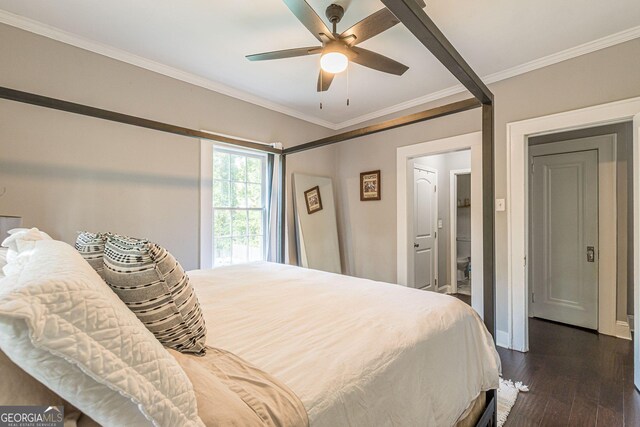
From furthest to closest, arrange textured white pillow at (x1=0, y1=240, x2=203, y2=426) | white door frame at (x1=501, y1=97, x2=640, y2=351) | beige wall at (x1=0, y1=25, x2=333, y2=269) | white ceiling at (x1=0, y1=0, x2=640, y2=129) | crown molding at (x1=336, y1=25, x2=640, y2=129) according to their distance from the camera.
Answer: white door frame at (x1=501, y1=97, x2=640, y2=351) < crown molding at (x1=336, y1=25, x2=640, y2=129) < beige wall at (x1=0, y1=25, x2=333, y2=269) < white ceiling at (x1=0, y1=0, x2=640, y2=129) < textured white pillow at (x1=0, y1=240, x2=203, y2=426)

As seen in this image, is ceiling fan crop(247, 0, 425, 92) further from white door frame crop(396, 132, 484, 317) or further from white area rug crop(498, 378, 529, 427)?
white area rug crop(498, 378, 529, 427)

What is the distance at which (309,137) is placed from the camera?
402 centimetres

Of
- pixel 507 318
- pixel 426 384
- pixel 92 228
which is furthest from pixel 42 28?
pixel 507 318

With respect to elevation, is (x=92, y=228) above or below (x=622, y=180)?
below

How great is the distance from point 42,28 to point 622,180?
535 cm

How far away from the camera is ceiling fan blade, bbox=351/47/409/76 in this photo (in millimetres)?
1905

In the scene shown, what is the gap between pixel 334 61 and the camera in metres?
1.84

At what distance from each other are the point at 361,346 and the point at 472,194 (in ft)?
8.32

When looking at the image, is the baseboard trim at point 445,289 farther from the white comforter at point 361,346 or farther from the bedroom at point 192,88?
the white comforter at point 361,346

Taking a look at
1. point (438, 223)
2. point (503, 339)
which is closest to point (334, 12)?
point (503, 339)

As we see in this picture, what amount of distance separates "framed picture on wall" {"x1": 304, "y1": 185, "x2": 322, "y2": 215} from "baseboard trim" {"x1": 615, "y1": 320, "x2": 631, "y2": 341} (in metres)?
3.51

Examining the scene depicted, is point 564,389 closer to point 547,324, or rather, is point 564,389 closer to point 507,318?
point 507,318

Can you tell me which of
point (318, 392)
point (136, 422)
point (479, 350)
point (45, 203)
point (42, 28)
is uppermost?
point (42, 28)

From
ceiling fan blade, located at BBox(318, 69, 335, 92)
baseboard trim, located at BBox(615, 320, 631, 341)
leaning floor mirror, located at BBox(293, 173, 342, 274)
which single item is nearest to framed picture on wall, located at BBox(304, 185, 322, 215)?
leaning floor mirror, located at BBox(293, 173, 342, 274)
